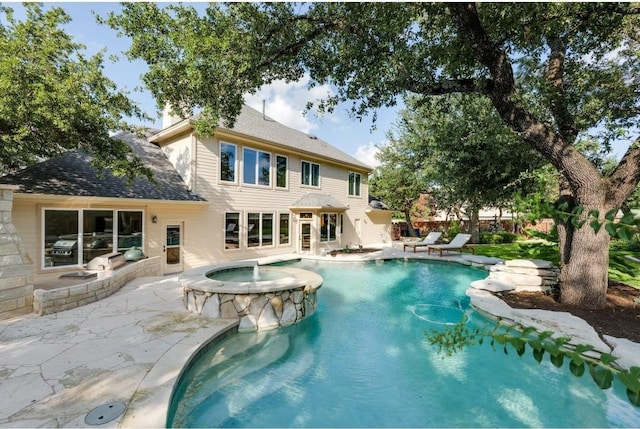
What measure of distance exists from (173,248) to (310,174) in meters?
9.04

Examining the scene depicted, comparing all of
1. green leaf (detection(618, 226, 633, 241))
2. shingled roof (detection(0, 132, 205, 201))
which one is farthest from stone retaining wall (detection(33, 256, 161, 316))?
green leaf (detection(618, 226, 633, 241))

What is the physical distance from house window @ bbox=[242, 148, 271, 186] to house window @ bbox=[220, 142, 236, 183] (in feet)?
1.79

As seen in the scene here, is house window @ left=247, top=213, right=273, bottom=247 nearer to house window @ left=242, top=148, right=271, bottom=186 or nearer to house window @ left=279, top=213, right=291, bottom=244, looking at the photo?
house window @ left=279, top=213, right=291, bottom=244

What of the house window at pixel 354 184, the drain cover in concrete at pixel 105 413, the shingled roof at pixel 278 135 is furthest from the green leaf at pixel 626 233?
the house window at pixel 354 184

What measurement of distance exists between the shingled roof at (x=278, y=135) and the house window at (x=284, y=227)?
149 inches

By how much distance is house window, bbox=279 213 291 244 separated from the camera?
16.6 meters

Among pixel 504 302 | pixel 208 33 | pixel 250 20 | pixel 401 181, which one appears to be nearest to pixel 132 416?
pixel 208 33

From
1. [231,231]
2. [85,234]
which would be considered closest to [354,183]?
[231,231]

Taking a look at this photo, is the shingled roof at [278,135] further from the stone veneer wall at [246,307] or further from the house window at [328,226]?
the stone veneer wall at [246,307]

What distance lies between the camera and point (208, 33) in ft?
20.1

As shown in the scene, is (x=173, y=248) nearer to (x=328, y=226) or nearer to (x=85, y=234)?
(x=85, y=234)

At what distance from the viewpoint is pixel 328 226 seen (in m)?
18.7

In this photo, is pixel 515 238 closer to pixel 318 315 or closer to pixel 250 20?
pixel 318 315

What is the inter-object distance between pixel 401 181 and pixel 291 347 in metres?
21.3
